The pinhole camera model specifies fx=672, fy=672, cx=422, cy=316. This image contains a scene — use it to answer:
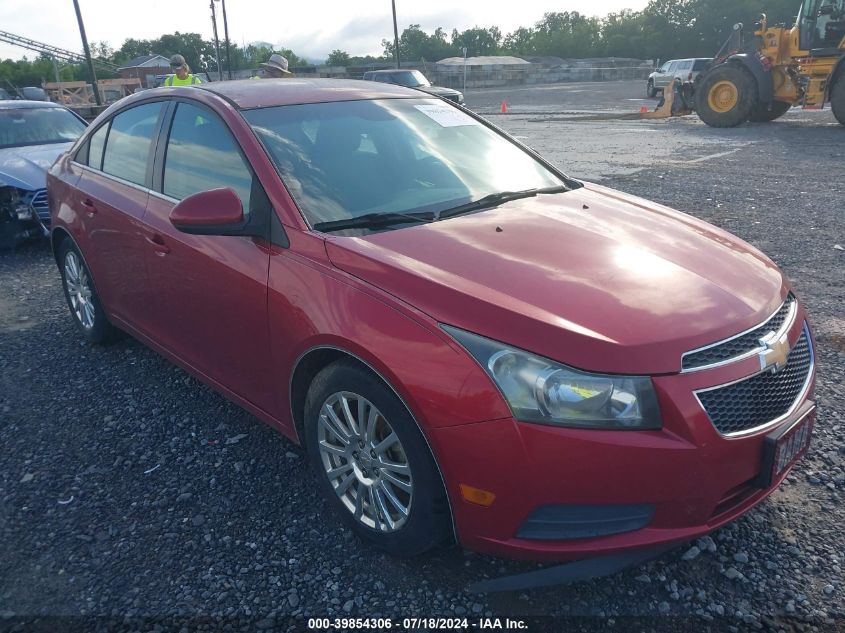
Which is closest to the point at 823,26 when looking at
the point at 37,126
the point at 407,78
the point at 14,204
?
the point at 407,78

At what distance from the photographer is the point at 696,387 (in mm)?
2031

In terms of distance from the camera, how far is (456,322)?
2.14 meters

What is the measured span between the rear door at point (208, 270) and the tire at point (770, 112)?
1746cm

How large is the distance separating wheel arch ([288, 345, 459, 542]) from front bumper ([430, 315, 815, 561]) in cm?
7

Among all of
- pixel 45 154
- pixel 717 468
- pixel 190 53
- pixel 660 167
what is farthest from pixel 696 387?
pixel 190 53

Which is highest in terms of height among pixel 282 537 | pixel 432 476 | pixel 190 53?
pixel 190 53

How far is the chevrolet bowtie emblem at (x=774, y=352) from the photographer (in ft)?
7.28

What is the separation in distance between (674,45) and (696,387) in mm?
84368

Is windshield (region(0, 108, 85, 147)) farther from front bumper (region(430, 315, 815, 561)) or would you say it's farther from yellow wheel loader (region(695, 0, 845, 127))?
yellow wheel loader (region(695, 0, 845, 127))

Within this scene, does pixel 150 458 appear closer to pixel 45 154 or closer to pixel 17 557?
pixel 17 557

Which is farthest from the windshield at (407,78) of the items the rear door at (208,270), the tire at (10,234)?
the rear door at (208,270)

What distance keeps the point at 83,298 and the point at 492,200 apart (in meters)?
3.08

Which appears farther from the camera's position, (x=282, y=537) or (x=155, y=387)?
(x=155, y=387)

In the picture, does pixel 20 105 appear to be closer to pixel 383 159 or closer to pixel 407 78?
pixel 383 159
